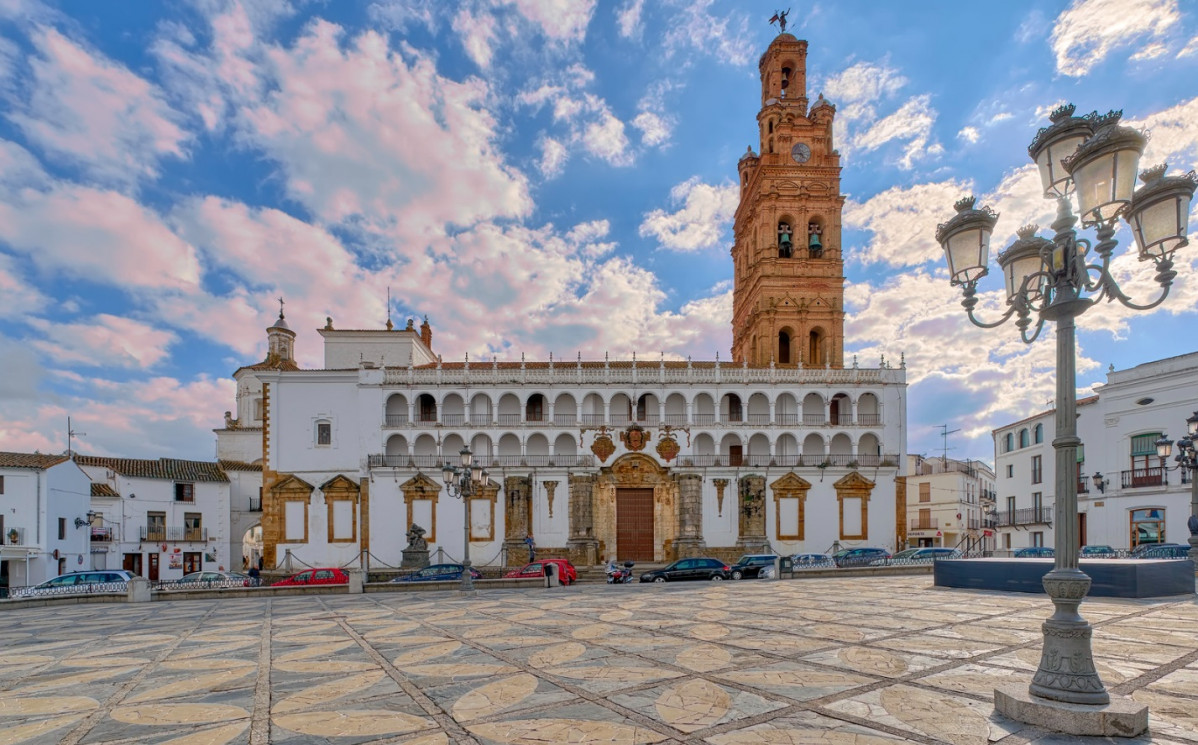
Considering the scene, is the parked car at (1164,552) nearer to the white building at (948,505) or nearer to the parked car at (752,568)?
the parked car at (752,568)

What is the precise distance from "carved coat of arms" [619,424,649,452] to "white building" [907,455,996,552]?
2773cm

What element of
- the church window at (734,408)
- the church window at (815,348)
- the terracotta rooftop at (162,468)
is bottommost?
the terracotta rooftop at (162,468)

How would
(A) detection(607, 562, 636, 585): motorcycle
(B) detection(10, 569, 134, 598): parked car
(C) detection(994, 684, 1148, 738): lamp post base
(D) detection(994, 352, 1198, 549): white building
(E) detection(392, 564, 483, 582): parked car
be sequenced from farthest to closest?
(D) detection(994, 352, 1198, 549): white building < (A) detection(607, 562, 636, 585): motorcycle < (E) detection(392, 564, 483, 582): parked car < (B) detection(10, 569, 134, 598): parked car < (C) detection(994, 684, 1148, 738): lamp post base

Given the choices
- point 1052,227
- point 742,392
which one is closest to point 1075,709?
point 1052,227

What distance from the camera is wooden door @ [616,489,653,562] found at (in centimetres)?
3950

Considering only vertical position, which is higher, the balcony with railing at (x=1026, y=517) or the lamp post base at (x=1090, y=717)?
the lamp post base at (x=1090, y=717)

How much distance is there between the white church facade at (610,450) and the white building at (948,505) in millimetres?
18480

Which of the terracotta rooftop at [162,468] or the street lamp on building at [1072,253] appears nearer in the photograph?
the street lamp on building at [1072,253]

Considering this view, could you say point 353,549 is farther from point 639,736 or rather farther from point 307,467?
point 639,736

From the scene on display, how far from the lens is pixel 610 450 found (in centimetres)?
3991

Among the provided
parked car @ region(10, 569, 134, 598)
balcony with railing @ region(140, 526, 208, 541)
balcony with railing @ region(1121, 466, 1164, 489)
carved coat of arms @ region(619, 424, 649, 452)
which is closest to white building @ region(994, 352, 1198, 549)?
balcony with railing @ region(1121, 466, 1164, 489)

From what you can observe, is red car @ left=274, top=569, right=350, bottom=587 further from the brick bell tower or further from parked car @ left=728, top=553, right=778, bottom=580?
the brick bell tower

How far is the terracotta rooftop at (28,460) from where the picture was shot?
3297cm

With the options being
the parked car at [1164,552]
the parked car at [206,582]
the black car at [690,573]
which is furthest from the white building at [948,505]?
the parked car at [206,582]
